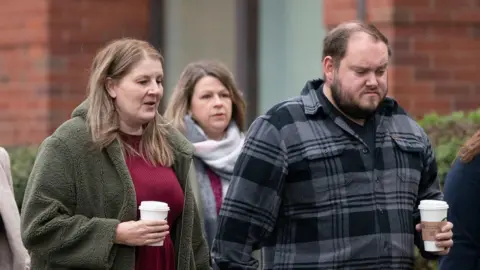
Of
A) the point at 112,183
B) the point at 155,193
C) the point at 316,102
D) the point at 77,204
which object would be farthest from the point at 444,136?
the point at 77,204

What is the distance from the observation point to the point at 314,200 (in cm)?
506

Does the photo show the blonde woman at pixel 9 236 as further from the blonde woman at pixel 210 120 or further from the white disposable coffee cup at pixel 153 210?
the white disposable coffee cup at pixel 153 210

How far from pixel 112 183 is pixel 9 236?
1.14 meters

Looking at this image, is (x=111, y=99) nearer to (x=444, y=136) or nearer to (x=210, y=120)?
(x=210, y=120)

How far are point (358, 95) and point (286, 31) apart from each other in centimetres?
555

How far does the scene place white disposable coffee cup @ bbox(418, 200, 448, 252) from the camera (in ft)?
16.6

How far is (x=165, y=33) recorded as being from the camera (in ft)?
38.1

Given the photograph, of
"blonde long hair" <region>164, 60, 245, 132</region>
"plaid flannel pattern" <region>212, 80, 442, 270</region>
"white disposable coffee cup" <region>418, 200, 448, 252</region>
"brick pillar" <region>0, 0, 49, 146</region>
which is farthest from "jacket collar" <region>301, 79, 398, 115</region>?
"brick pillar" <region>0, 0, 49, 146</region>

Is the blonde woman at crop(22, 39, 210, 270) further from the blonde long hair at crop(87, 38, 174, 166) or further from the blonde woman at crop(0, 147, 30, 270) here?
the blonde woman at crop(0, 147, 30, 270)

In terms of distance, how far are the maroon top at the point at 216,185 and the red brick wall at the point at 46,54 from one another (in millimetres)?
3951

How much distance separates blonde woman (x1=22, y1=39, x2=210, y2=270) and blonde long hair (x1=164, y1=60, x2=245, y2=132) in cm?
172

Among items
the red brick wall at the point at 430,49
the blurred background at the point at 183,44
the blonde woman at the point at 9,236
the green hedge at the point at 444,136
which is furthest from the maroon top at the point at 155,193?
the blurred background at the point at 183,44

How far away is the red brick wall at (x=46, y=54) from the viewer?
10.9 meters

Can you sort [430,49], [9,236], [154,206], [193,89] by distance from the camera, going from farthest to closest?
1. [430,49]
2. [193,89]
3. [9,236]
4. [154,206]
